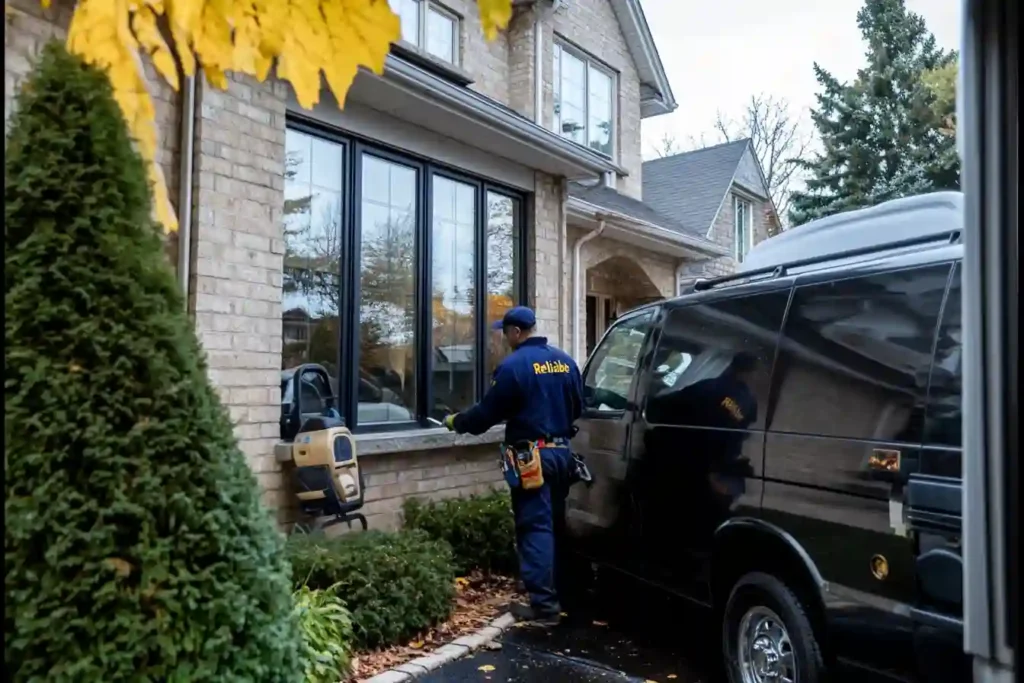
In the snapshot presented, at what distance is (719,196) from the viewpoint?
16.9 meters

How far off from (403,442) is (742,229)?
44.5ft

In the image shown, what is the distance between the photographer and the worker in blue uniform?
547cm

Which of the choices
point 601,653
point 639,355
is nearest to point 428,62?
point 639,355

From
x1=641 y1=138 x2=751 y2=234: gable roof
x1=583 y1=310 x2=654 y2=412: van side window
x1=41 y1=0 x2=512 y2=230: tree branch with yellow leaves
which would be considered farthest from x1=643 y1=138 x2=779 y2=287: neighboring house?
x1=41 y1=0 x2=512 y2=230: tree branch with yellow leaves

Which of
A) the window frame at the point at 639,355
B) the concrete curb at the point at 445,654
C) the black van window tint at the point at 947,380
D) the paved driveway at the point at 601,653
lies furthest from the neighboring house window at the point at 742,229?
the black van window tint at the point at 947,380

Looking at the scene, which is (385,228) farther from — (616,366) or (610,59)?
(610,59)

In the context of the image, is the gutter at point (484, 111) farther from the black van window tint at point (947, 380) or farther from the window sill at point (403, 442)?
the black van window tint at point (947, 380)

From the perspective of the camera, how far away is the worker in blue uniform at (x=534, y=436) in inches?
215

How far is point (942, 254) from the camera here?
3.41 metres

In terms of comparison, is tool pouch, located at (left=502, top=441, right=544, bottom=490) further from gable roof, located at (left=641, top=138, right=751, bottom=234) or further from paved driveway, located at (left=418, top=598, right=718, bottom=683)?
gable roof, located at (left=641, top=138, right=751, bottom=234)

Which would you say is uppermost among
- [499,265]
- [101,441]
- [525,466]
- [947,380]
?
[499,265]

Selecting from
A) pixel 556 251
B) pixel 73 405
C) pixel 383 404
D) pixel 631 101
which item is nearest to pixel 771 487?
pixel 73 405

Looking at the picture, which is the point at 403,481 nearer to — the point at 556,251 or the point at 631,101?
the point at 556,251

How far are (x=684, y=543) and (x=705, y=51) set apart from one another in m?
2.44
